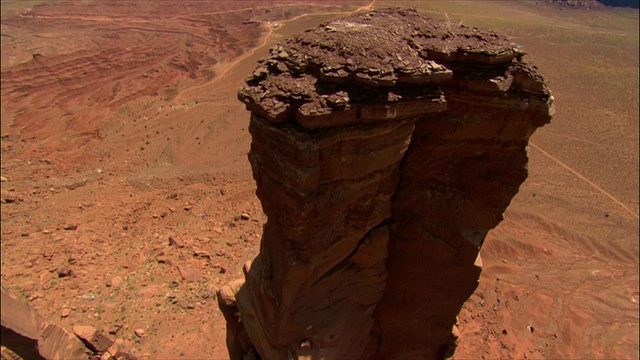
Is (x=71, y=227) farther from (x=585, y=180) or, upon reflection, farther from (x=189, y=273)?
(x=585, y=180)

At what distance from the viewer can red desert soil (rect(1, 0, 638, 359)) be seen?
13.3m

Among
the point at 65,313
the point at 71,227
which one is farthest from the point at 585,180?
the point at 71,227

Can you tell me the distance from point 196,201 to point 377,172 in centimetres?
1365

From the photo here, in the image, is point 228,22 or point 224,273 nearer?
point 224,273

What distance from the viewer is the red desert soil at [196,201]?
13.3 meters

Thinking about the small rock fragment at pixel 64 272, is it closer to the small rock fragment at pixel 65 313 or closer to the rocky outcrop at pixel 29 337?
the small rock fragment at pixel 65 313

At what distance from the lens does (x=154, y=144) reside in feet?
78.0

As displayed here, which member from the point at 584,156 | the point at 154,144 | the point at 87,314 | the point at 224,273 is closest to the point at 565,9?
the point at 584,156

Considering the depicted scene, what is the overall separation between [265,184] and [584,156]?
24.2m

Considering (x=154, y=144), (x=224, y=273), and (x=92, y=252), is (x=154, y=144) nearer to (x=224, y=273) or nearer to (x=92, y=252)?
(x=92, y=252)

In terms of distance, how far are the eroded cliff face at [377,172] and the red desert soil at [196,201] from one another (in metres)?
5.41

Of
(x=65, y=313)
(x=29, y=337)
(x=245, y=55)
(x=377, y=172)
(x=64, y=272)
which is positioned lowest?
(x=65, y=313)

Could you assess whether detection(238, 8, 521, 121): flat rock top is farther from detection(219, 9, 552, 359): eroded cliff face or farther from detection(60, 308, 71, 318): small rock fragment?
detection(60, 308, 71, 318): small rock fragment

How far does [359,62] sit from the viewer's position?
18.7ft
